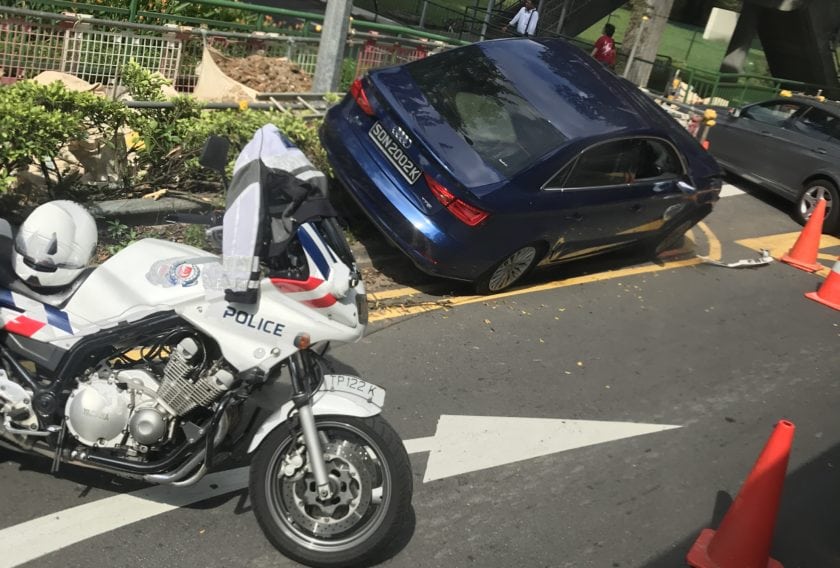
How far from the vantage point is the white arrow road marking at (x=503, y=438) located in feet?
16.0

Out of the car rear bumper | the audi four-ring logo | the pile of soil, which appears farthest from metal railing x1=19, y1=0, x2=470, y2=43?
the audi four-ring logo

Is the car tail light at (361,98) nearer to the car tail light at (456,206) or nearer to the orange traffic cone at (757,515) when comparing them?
the car tail light at (456,206)

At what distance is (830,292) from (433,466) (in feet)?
19.2

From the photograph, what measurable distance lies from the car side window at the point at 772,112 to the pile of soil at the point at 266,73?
21.6ft

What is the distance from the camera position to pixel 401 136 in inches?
259

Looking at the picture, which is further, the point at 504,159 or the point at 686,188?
the point at 686,188

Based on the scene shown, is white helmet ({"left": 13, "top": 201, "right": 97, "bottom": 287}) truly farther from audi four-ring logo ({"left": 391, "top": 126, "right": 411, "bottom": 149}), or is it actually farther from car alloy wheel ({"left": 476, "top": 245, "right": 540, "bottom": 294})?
car alloy wheel ({"left": 476, "top": 245, "right": 540, "bottom": 294})

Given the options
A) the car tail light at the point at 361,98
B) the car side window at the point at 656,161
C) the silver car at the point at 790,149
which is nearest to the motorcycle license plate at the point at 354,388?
the car tail light at the point at 361,98

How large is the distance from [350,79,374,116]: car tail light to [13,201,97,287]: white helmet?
137 inches

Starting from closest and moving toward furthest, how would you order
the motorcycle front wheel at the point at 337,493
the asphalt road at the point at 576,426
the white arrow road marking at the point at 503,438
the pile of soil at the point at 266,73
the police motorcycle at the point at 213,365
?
the police motorcycle at the point at 213,365
the motorcycle front wheel at the point at 337,493
the asphalt road at the point at 576,426
the white arrow road marking at the point at 503,438
the pile of soil at the point at 266,73

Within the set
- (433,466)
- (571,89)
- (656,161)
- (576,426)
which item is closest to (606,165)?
(571,89)

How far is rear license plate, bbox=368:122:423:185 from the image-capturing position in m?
6.46

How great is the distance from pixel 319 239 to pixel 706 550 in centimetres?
268

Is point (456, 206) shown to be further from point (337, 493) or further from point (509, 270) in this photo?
point (337, 493)
